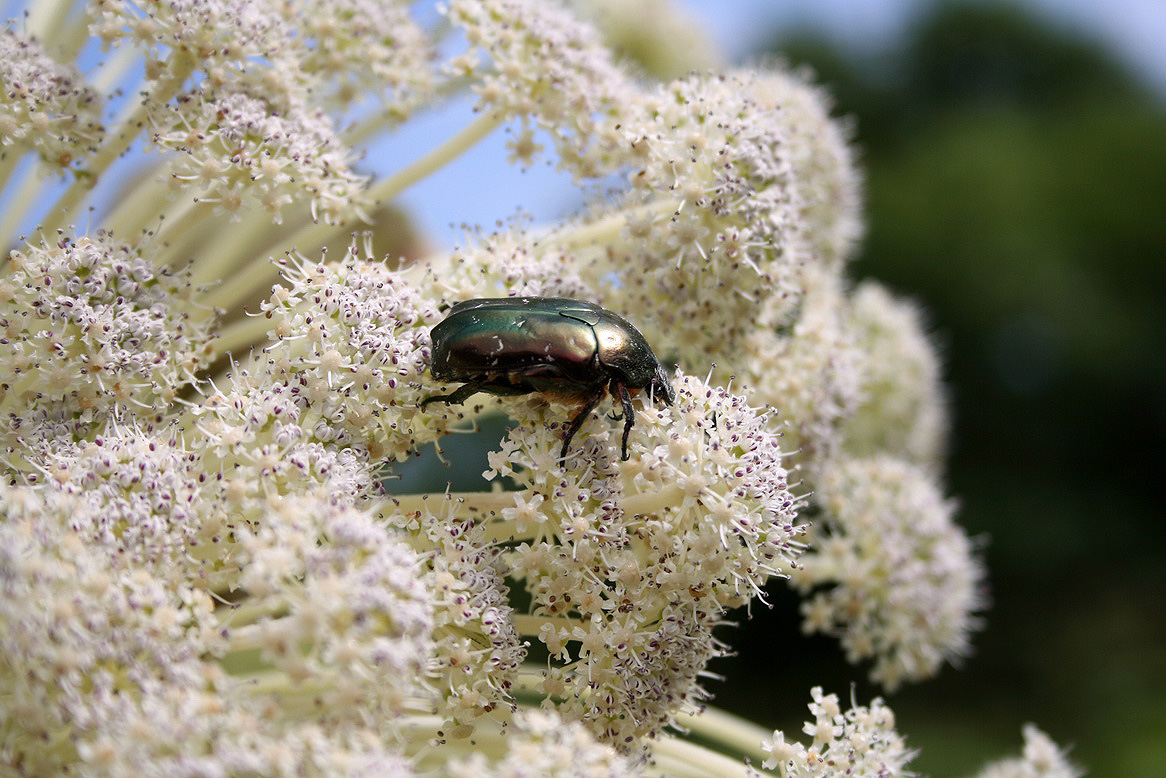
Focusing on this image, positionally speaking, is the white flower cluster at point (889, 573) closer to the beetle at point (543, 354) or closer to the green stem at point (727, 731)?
the green stem at point (727, 731)

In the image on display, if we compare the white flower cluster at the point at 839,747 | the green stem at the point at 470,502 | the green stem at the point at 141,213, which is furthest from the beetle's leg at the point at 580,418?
the green stem at the point at 141,213

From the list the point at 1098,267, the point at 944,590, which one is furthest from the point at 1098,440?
the point at 944,590

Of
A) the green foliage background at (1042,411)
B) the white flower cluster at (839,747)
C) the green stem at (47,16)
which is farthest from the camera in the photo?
the green foliage background at (1042,411)

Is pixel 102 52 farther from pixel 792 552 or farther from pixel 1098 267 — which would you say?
pixel 1098 267

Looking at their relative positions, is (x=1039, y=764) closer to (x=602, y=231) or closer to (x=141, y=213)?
(x=602, y=231)

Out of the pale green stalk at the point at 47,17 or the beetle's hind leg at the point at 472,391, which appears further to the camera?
the pale green stalk at the point at 47,17
